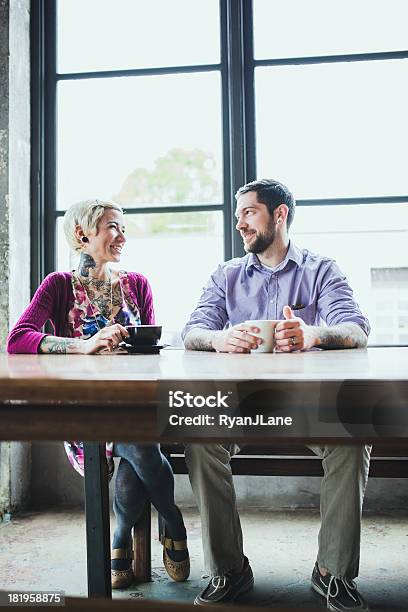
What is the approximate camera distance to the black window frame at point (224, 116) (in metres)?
3.29

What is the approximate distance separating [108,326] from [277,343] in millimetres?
571

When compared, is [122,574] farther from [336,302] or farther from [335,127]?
[335,127]

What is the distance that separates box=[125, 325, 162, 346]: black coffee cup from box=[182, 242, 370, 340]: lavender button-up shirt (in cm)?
44

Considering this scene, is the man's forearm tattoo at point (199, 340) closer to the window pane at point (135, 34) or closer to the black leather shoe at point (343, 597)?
the black leather shoe at point (343, 597)

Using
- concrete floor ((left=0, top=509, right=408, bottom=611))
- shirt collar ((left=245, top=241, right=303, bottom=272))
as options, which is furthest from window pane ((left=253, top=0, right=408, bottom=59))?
concrete floor ((left=0, top=509, right=408, bottom=611))

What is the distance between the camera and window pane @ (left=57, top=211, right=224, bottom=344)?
3346 mm

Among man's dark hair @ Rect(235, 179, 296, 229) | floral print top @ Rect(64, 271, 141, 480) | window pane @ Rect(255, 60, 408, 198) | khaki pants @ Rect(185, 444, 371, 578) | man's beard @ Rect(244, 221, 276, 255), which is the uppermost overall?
window pane @ Rect(255, 60, 408, 198)

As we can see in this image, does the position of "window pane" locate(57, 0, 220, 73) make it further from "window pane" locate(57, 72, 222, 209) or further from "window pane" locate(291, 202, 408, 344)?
"window pane" locate(291, 202, 408, 344)

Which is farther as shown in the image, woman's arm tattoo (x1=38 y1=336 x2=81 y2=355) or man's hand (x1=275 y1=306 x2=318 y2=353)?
woman's arm tattoo (x1=38 y1=336 x2=81 y2=355)

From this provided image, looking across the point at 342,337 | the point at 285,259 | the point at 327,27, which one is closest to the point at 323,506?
the point at 342,337

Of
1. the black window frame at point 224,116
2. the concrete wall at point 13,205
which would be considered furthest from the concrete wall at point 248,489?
the black window frame at point 224,116

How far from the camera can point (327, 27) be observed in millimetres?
3291

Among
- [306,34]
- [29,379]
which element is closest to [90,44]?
[306,34]

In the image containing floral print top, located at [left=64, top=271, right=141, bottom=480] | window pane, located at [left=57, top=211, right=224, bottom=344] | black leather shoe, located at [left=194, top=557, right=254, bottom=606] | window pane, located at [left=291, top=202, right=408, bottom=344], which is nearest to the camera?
black leather shoe, located at [left=194, top=557, right=254, bottom=606]
